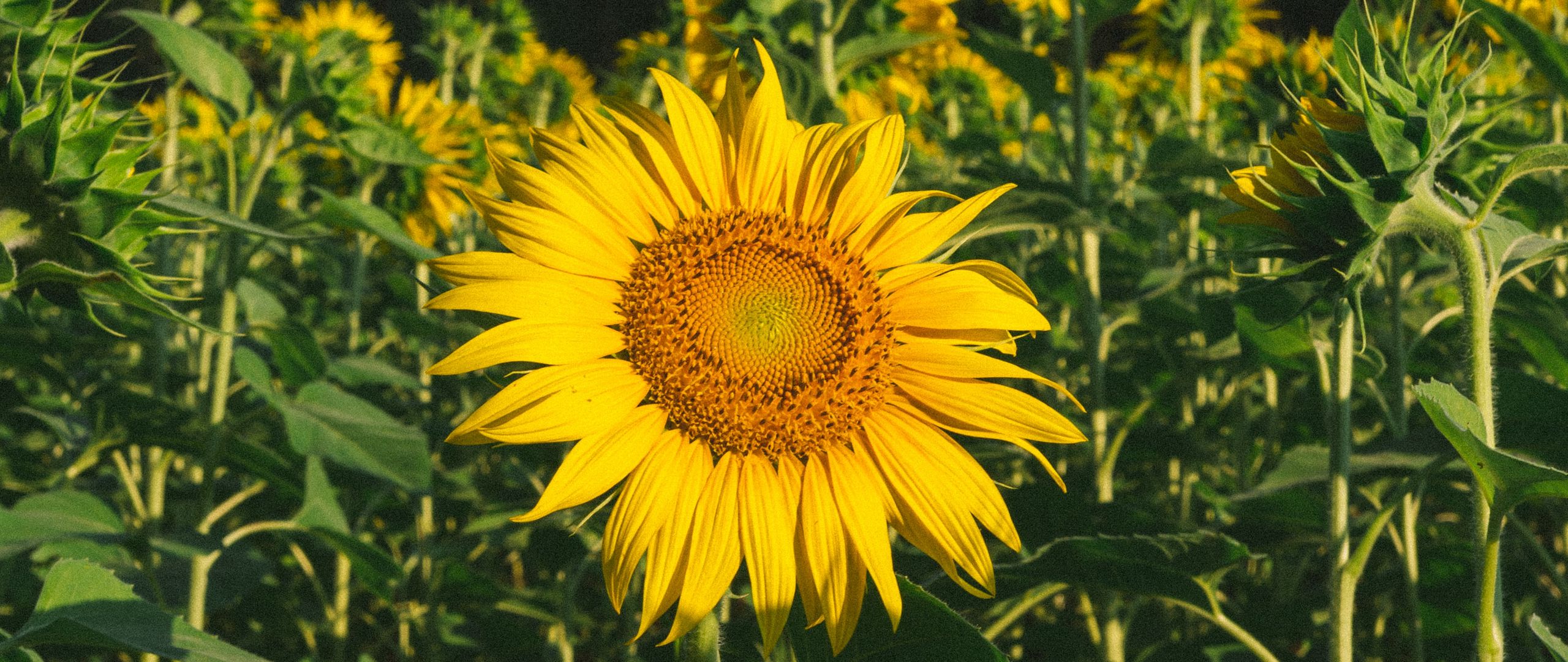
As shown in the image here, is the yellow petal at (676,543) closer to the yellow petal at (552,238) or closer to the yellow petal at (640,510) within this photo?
the yellow petal at (640,510)

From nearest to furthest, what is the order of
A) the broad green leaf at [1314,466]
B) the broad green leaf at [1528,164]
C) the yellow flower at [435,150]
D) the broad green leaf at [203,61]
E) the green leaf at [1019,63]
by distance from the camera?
the broad green leaf at [1528,164]
the broad green leaf at [1314,466]
the broad green leaf at [203,61]
the green leaf at [1019,63]
the yellow flower at [435,150]

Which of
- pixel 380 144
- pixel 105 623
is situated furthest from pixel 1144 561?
pixel 380 144

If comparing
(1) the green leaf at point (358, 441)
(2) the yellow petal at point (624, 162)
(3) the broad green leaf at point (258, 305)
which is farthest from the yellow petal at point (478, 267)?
(3) the broad green leaf at point (258, 305)

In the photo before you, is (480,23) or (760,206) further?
(480,23)

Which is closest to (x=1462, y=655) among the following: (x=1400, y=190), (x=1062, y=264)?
(x=1062, y=264)

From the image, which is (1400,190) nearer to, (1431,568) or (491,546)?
(1431,568)

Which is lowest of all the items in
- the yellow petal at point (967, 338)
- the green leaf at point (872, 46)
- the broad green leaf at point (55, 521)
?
the broad green leaf at point (55, 521)
